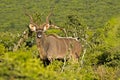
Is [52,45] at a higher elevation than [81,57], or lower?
higher

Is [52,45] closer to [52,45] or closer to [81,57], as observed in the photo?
[52,45]

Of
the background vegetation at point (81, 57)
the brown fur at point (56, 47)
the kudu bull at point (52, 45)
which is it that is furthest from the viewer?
the brown fur at point (56, 47)

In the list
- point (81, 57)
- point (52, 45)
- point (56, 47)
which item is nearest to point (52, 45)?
point (52, 45)

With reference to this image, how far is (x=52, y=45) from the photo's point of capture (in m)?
8.94

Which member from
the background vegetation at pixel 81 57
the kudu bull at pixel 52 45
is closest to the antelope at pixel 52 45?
the kudu bull at pixel 52 45

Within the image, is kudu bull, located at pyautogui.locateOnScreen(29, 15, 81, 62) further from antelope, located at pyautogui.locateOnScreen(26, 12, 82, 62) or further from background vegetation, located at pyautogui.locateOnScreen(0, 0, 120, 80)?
background vegetation, located at pyautogui.locateOnScreen(0, 0, 120, 80)

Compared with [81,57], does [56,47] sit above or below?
above

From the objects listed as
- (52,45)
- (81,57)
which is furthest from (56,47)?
(81,57)

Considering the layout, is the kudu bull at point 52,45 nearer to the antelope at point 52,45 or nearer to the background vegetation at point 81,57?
the antelope at point 52,45

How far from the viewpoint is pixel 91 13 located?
7038 cm

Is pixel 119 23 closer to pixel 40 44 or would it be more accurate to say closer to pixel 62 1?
pixel 40 44

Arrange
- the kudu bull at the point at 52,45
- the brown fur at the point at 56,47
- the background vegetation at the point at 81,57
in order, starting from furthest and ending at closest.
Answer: the brown fur at the point at 56,47, the kudu bull at the point at 52,45, the background vegetation at the point at 81,57

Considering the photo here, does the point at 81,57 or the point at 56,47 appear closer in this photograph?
the point at 81,57

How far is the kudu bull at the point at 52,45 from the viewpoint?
7939 millimetres
